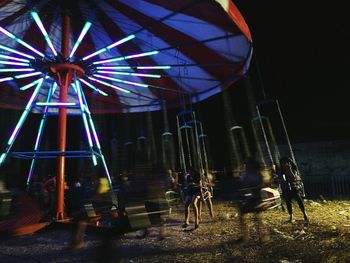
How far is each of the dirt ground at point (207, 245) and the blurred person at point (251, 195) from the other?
0.21 m

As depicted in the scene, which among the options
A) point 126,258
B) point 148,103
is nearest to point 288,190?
point 126,258

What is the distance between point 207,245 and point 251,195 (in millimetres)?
1440

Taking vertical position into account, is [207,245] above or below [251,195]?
below

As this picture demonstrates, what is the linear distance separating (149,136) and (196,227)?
3215 centimetres

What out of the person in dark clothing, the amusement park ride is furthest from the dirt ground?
the amusement park ride

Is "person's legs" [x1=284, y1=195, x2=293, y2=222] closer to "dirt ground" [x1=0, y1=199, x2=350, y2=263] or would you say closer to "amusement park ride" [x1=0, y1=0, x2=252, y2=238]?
"dirt ground" [x1=0, y1=199, x2=350, y2=263]

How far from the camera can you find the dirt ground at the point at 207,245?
640 cm

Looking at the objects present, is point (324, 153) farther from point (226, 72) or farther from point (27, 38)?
point (27, 38)

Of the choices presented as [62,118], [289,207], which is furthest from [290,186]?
[62,118]

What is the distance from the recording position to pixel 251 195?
25.3 ft

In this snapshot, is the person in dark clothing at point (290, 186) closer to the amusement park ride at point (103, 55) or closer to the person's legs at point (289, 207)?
the person's legs at point (289, 207)

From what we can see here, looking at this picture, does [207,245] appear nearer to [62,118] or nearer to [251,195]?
[251,195]

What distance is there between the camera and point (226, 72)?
13.5 meters

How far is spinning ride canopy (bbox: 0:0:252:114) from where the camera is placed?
32.6 ft
